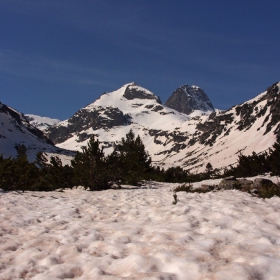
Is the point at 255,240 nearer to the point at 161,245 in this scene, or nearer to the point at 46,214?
the point at 161,245

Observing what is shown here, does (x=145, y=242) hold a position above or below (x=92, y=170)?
below

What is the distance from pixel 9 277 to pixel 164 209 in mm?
4924

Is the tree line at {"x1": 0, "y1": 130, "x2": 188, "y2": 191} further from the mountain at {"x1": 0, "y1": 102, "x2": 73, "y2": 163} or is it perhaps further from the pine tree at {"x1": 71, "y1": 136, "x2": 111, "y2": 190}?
the mountain at {"x1": 0, "y1": 102, "x2": 73, "y2": 163}

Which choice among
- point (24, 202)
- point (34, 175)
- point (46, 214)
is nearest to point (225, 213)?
point (46, 214)

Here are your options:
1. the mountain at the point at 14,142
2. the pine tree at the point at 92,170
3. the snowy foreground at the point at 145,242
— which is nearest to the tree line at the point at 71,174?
the pine tree at the point at 92,170

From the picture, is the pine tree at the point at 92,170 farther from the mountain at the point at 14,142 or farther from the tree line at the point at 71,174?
the mountain at the point at 14,142

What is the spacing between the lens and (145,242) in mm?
5238

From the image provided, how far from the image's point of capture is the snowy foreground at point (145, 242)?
13.0 feet

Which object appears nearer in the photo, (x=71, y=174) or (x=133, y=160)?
(x=71, y=174)

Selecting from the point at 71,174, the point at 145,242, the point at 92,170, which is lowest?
the point at 145,242

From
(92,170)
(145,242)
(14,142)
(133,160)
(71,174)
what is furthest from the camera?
(14,142)

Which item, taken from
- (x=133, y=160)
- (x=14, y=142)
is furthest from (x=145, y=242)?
(x=14, y=142)

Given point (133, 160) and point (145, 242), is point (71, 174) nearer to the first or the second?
point (133, 160)

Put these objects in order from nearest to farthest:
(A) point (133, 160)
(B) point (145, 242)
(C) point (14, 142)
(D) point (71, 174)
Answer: (B) point (145, 242), (D) point (71, 174), (A) point (133, 160), (C) point (14, 142)
